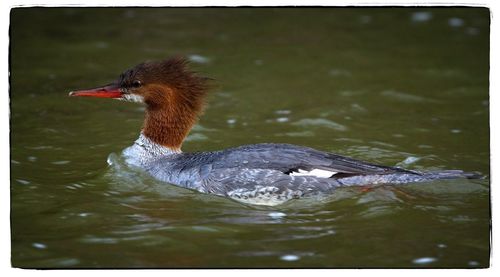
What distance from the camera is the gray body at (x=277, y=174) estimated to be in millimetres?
6344

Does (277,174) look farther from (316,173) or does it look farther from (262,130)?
(262,130)

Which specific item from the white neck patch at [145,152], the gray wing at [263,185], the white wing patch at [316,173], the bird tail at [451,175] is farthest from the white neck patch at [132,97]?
the bird tail at [451,175]

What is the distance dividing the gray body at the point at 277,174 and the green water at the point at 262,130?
100 mm

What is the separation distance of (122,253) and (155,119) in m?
2.09

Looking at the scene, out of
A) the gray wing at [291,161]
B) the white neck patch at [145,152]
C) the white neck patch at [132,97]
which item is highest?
the white neck patch at [132,97]

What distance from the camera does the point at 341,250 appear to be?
5.35 meters

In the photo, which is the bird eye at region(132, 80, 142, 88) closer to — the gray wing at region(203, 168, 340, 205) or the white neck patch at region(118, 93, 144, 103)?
the white neck patch at region(118, 93, 144, 103)

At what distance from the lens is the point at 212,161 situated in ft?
21.7

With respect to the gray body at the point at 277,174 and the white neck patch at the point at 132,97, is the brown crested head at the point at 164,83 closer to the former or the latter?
the white neck patch at the point at 132,97

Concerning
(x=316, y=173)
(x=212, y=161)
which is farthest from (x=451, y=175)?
(x=212, y=161)

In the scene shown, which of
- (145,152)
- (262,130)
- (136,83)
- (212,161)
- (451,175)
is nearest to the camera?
(451,175)

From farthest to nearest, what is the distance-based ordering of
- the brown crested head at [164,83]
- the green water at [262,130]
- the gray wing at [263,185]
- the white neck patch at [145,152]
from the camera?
the white neck patch at [145,152], the brown crested head at [164,83], the gray wing at [263,185], the green water at [262,130]

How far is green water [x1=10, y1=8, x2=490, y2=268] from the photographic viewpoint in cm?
542

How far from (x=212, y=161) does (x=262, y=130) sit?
1.75 metres
